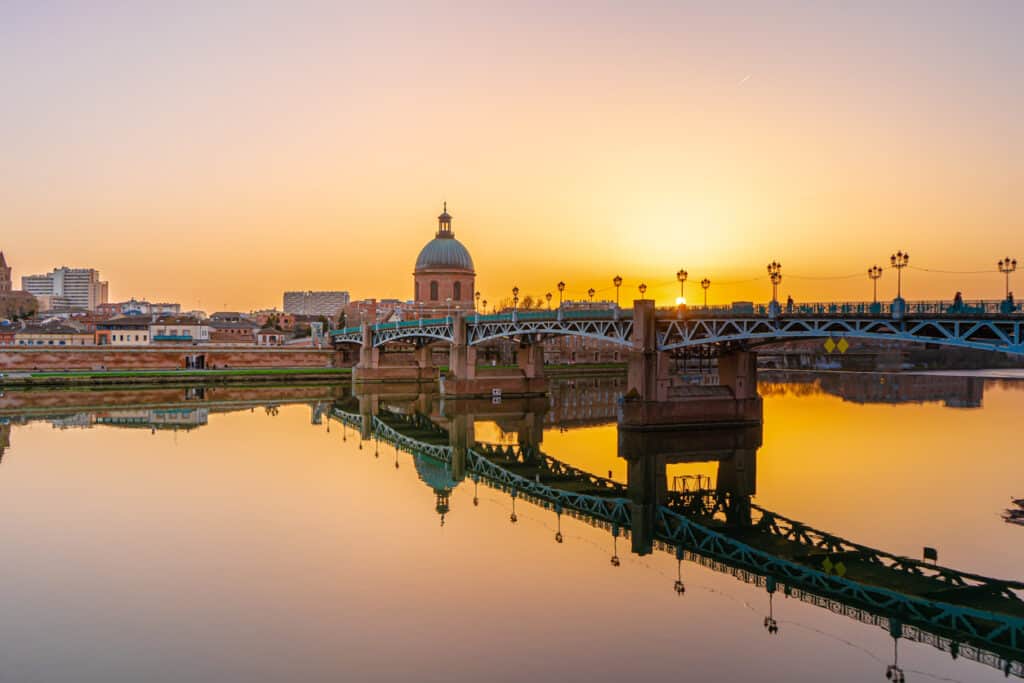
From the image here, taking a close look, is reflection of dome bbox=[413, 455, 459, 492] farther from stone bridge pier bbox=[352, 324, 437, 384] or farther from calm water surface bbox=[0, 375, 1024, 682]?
stone bridge pier bbox=[352, 324, 437, 384]

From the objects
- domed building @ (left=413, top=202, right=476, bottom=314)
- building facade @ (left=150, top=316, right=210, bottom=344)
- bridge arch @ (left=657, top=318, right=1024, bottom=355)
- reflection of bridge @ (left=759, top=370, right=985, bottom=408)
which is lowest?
reflection of bridge @ (left=759, top=370, right=985, bottom=408)

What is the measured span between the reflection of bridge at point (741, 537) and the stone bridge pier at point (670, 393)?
191cm

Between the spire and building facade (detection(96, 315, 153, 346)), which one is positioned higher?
the spire

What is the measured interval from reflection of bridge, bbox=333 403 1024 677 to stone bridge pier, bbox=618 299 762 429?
1.91 metres

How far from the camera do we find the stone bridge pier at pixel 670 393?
53.3 m

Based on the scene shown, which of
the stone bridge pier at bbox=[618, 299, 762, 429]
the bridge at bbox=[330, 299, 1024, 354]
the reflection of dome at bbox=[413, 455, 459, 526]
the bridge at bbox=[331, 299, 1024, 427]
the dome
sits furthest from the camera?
Answer: the dome

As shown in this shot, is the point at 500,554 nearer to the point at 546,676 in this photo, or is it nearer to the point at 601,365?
the point at 546,676

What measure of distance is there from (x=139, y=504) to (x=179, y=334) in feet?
333

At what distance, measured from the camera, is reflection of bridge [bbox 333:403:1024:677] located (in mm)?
21188

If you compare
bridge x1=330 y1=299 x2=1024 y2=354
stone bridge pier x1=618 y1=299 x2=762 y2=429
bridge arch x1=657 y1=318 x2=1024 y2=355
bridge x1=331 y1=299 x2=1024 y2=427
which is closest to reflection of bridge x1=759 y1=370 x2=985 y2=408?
bridge x1=331 y1=299 x2=1024 y2=427

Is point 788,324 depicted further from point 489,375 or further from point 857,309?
point 489,375

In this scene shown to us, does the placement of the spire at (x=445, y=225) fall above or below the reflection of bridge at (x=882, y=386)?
above

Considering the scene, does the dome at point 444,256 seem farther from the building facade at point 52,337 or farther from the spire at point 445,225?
the building facade at point 52,337

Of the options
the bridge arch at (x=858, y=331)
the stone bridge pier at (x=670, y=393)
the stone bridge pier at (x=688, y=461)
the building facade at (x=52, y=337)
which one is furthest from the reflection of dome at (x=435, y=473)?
the building facade at (x=52, y=337)
